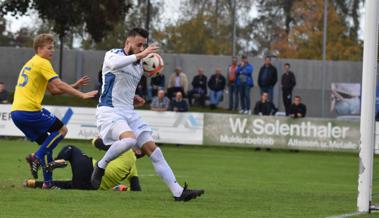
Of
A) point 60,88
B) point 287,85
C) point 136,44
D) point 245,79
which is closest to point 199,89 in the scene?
point 245,79

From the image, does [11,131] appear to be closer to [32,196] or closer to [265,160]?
[265,160]

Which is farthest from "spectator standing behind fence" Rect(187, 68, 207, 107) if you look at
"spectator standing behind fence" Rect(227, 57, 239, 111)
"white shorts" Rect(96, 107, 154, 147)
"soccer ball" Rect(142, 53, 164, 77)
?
"white shorts" Rect(96, 107, 154, 147)

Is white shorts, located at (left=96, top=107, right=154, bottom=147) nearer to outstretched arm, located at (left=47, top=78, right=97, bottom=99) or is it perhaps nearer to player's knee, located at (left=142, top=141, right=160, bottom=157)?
player's knee, located at (left=142, top=141, right=160, bottom=157)

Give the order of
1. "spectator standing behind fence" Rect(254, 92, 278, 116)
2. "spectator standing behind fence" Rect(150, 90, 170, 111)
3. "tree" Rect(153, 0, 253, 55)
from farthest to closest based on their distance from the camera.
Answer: "tree" Rect(153, 0, 253, 55) < "spectator standing behind fence" Rect(254, 92, 278, 116) < "spectator standing behind fence" Rect(150, 90, 170, 111)

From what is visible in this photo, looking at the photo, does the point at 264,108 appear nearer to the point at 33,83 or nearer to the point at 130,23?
the point at 33,83

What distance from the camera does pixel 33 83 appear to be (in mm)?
12594

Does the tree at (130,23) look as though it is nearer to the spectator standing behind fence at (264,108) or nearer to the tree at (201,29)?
the tree at (201,29)

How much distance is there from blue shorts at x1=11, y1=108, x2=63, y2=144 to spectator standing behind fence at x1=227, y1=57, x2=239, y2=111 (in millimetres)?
19644

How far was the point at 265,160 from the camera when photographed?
81.5 feet

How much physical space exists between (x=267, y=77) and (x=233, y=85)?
1.25m

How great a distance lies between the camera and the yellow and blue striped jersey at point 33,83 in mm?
12469

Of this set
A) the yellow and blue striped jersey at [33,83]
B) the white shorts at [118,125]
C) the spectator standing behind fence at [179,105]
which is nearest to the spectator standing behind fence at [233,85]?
the spectator standing behind fence at [179,105]

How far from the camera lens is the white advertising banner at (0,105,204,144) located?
28.6 metres

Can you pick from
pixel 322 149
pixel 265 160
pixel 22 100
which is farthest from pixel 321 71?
pixel 22 100
